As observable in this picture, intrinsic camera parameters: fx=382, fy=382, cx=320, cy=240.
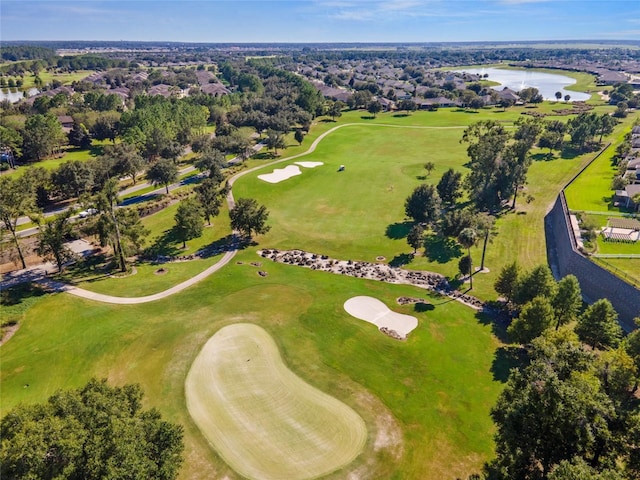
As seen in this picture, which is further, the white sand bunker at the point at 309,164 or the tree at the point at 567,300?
the white sand bunker at the point at 309,164

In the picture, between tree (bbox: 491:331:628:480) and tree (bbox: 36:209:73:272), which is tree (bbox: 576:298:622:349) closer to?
tree (bbox: 491:331:628:480)

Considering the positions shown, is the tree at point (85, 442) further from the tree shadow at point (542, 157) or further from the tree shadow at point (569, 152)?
the tree shadow at point (569, 152)

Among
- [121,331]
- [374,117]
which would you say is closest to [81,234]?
[121,331]

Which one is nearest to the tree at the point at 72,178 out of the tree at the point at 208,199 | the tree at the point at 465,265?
the tree at the point at 208,199

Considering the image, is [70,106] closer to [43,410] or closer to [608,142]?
[43,410]

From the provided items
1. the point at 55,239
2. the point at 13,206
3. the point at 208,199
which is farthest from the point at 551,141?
the point at 13,206

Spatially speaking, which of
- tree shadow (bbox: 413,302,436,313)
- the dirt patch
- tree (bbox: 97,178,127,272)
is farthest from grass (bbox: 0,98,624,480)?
tree (bbox: 97,178,127,272)
